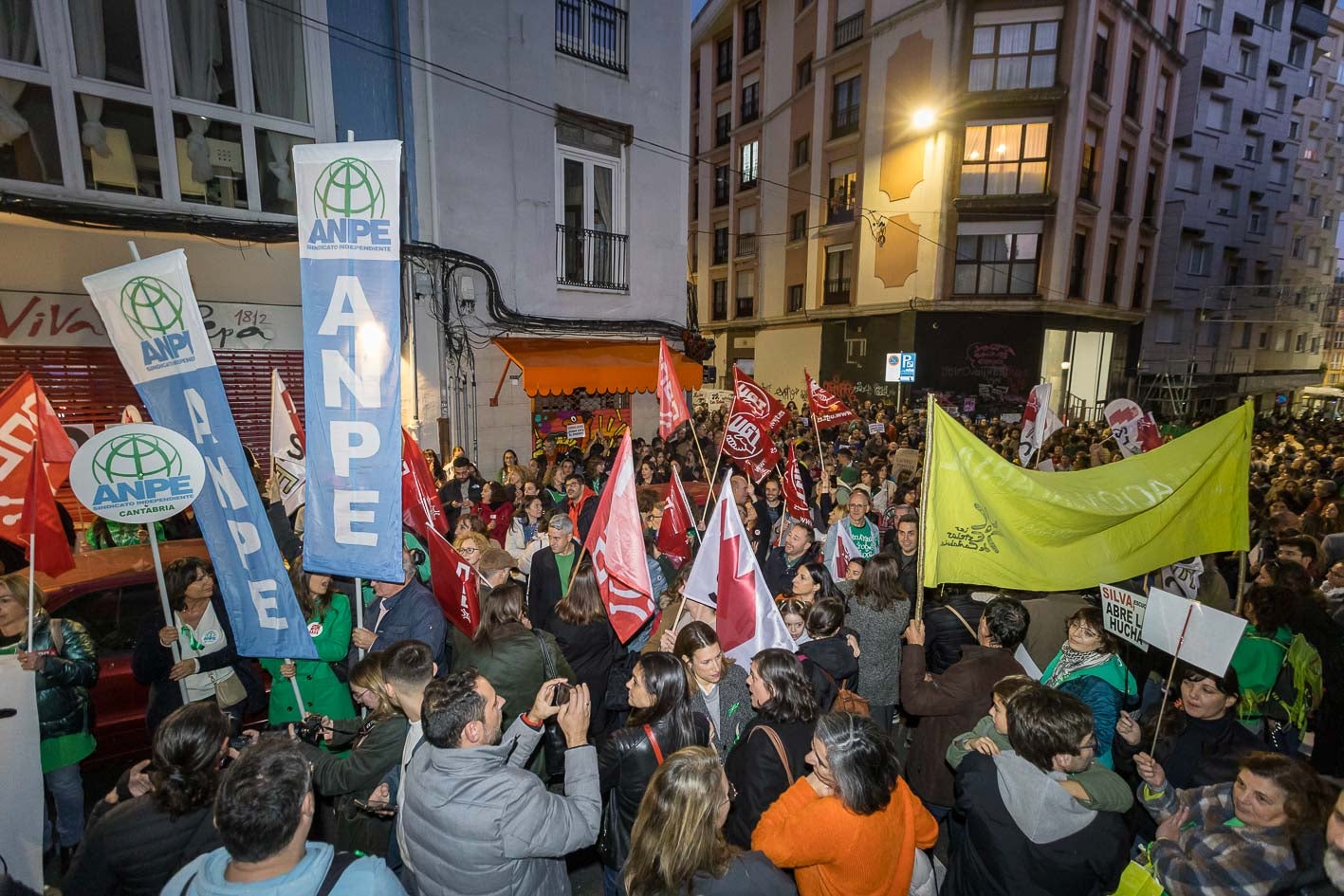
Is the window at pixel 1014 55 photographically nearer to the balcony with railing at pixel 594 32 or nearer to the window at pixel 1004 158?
the window at pixel 1004 158

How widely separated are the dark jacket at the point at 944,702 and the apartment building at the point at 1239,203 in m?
27.2

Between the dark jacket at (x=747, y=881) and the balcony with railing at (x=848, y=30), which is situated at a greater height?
the balcony with railing at (x=848, y=30)

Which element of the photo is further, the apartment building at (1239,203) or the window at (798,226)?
the apartment building at (1239,203)

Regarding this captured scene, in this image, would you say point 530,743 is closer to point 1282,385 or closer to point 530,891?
point 530,891

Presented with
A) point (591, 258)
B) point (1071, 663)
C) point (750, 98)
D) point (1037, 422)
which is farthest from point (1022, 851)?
point (750, 98)

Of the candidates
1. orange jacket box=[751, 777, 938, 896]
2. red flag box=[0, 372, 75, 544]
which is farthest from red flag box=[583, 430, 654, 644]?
red flag box=[0, 372, 75, 544]

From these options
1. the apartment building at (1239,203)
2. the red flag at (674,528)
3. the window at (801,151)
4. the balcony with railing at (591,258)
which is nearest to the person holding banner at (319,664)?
the red flag at (674,528)

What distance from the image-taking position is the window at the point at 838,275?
25547 millimetres

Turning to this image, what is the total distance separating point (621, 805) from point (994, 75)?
26.0 meters

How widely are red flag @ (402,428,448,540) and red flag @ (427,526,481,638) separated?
81cm

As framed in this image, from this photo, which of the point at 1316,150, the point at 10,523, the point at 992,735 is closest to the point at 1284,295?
the point at 1316,150

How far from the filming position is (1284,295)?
116 ft

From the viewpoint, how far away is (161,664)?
152 inches

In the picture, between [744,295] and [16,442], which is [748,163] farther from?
[16,442]
